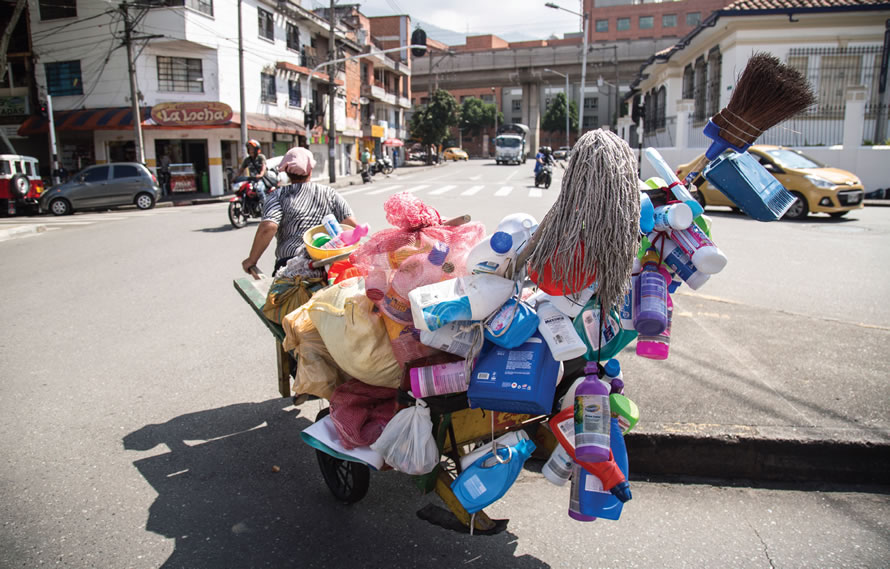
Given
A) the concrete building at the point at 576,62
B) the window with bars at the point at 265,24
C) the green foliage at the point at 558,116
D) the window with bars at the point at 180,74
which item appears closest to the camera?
the window with bars at the point at 180,74

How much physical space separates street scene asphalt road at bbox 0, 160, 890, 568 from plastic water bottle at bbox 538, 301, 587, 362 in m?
1.05

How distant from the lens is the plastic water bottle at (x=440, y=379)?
7.53 ft

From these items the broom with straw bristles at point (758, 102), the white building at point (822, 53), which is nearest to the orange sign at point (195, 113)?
the white building at point (822, 53)

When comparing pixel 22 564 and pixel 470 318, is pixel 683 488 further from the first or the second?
pixel 22 564

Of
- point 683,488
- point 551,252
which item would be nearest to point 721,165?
point 551,252

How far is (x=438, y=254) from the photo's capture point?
7.84ft

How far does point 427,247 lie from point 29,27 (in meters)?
31.4

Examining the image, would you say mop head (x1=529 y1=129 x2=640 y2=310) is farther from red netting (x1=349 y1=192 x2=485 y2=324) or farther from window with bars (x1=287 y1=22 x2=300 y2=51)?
window with bars (x1=287 y1=22 x2=300 y2=51)

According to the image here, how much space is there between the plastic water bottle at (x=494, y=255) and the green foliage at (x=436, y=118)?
175 ft

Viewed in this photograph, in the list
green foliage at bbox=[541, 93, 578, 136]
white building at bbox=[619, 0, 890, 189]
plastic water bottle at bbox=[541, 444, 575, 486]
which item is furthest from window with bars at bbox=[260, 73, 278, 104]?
green foliage at bbox=[541, 93, 578, 136]

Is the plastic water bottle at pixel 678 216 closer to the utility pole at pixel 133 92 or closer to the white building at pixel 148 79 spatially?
the utility pole at pixel 133 92

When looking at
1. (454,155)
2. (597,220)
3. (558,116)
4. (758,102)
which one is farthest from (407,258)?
(558,116)

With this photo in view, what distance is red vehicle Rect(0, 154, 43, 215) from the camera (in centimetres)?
1783

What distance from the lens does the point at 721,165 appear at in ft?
7.51
